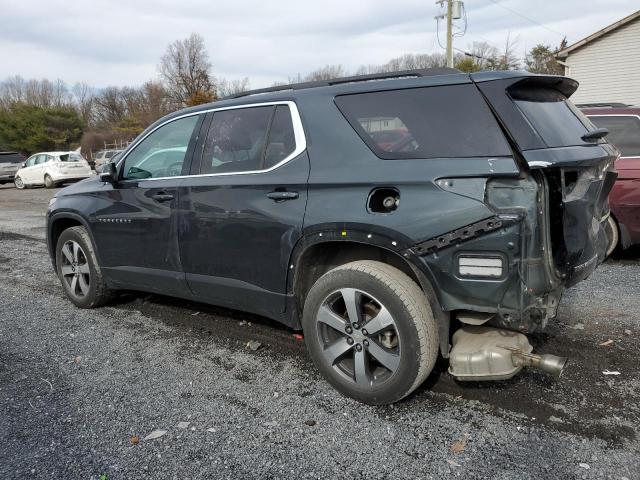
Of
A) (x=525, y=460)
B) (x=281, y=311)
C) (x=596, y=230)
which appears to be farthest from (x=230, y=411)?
(x=596, y=230)

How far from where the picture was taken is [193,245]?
3.63 metres

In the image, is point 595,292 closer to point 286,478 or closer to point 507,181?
point 507,181

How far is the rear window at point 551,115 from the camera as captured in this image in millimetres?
2555

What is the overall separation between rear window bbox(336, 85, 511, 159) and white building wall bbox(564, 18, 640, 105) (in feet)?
63.6

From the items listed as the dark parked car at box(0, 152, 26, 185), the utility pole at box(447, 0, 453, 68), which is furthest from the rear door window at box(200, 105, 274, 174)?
the dark parked car at box(0, 152, 26, 185)

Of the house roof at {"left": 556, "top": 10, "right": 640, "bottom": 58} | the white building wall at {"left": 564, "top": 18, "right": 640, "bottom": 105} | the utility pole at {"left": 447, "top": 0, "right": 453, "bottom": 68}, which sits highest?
the utility pole at {"left": 447, "top": 0, "right": 453, "bottom": 68}

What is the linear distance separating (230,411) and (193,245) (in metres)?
1.27

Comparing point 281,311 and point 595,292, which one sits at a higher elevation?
point 281,311

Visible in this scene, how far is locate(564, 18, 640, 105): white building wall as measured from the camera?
18438 millimetres

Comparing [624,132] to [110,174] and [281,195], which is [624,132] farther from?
[110,174]

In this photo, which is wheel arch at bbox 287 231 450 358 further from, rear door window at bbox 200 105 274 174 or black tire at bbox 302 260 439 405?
rear door window at bbox 200 105 274 174

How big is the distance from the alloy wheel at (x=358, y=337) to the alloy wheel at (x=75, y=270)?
278 centimetres

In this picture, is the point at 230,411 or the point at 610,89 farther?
the point at 610,89

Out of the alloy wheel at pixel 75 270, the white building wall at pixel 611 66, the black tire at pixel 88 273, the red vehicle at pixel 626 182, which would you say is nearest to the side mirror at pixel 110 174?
the black tire at pixel 88 273
